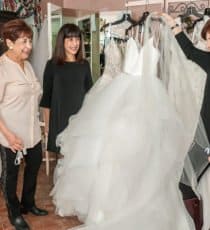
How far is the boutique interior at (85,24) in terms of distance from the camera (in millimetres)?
2268

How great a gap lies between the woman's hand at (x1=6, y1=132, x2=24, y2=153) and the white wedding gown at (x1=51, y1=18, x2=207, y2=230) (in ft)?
1.32

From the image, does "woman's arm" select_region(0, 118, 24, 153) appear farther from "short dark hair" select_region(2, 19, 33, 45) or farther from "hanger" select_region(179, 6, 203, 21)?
"hanger" select_region(179, 6, 203, 21)

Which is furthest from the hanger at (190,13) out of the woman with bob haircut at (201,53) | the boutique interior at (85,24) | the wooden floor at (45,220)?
the wooden floor at (45,220)

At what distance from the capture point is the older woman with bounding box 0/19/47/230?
77.0 inches

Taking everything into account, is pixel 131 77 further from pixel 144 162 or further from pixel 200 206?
pixel 200 206

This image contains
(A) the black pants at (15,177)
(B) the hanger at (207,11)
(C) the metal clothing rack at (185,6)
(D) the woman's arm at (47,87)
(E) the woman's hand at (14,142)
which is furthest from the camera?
(D) the woman's arm at (47,87)

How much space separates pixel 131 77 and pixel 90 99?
351 millimetres

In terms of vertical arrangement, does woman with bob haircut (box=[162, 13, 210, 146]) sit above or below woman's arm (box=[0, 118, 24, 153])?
above

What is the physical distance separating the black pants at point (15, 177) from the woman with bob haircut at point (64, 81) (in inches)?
13.2

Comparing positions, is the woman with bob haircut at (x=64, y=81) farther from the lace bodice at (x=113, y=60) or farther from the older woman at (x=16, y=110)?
the older woman at (x=16, y=110)

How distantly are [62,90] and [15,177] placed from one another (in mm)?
661

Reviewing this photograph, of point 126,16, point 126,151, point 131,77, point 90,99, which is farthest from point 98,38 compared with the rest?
point 126,151

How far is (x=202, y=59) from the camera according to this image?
1.84 meters

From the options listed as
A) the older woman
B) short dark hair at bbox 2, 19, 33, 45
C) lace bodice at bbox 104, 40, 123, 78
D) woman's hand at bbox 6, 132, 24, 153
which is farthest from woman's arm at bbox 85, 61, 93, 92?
woman's hand at bbox 6, 132, 24, 153
